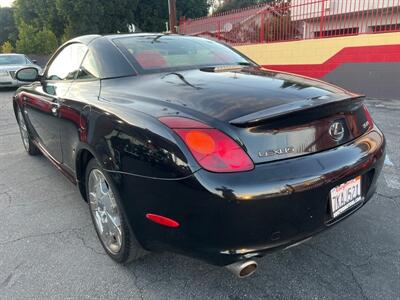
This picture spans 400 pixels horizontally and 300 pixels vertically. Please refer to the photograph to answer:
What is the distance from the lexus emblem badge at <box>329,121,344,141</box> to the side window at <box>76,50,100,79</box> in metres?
1.66

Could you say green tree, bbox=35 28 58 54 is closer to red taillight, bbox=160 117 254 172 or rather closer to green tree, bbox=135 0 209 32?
green tree, bbox=135 0 209 32

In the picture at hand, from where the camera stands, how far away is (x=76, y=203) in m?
3.29

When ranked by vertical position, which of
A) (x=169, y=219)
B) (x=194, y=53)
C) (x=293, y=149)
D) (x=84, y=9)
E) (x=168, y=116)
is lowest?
(x=169, y=219)

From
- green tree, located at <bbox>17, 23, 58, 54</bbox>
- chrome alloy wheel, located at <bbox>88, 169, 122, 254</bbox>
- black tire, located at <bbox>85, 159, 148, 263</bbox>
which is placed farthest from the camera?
green tree, located at <bbox>17, 23, 58, 54</bbox>

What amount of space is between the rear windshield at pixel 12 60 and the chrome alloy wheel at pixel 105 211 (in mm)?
12620

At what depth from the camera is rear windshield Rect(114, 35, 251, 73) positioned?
2.65 m

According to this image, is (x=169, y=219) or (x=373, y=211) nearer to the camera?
(x=169, y=219)

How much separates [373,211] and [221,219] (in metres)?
1.84

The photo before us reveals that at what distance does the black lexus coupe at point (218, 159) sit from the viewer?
1668 mm

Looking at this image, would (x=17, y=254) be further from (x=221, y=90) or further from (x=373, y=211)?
(x=373, y=211)

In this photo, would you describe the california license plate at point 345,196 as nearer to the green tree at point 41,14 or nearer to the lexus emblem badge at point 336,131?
the lexus emblem badge at point 336,131

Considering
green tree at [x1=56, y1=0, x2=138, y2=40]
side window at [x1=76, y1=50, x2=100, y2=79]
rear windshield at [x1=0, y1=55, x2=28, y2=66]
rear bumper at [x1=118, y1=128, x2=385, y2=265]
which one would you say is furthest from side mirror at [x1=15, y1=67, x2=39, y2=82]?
green tree at [x1=56, y1=0, x2=138, y2=40]

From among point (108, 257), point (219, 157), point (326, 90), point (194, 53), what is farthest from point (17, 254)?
point (326, 90)

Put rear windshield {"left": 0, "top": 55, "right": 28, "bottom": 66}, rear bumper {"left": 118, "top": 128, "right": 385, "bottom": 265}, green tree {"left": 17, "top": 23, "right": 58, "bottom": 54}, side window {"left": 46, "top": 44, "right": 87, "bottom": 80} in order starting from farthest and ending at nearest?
1. green tree {"left": 17, "top": 23, "right": 58, "bottom": 54}
2. rear windshield {"left": 0, "top": 55, "right": 28, "bottom": 66}
3. side window {"left": 46, "top": 44, "right": 87, "bottom": 80}
4. rear bumper {"left": 118, "top": 128, "right": 385, "bottom": 265}
